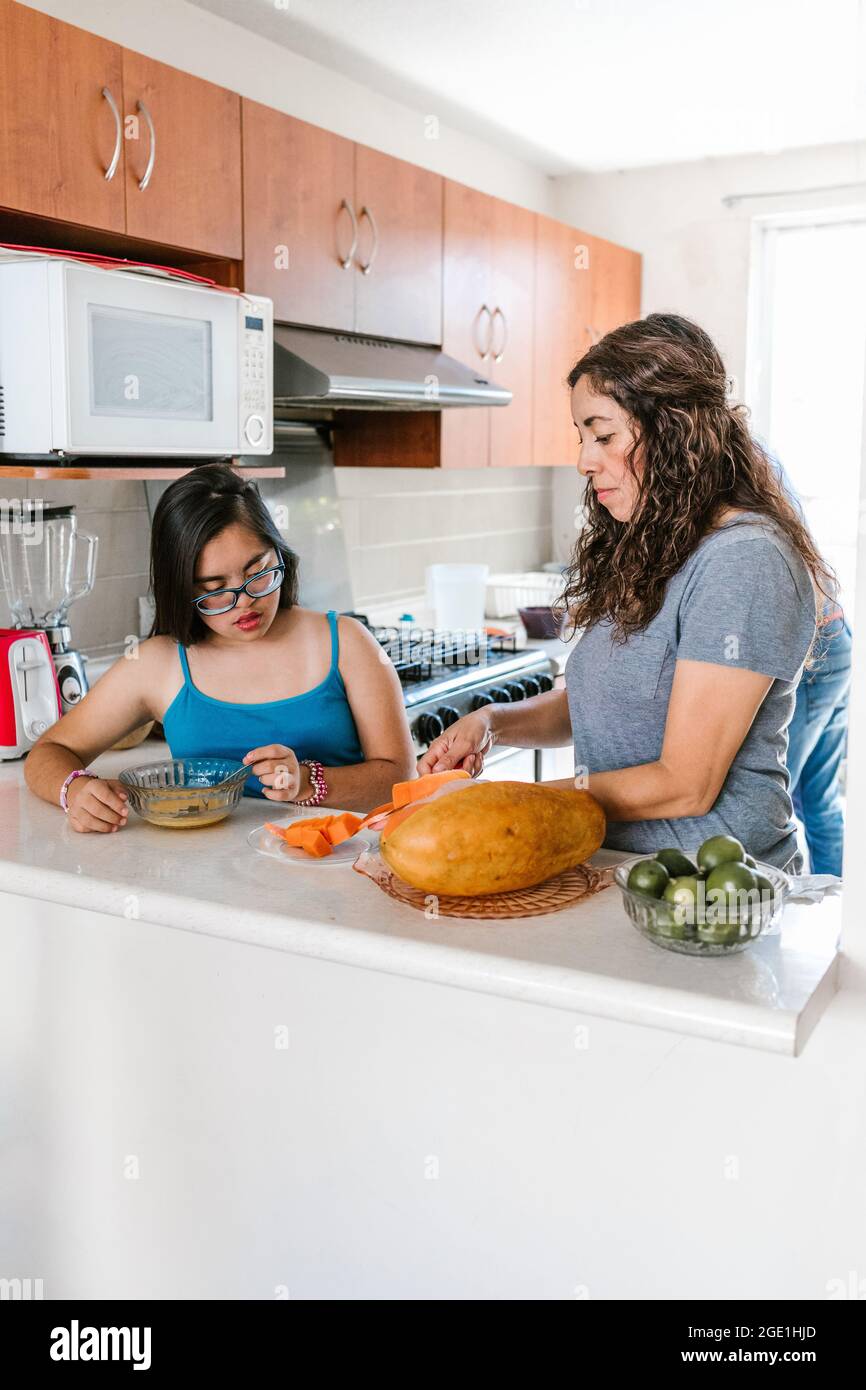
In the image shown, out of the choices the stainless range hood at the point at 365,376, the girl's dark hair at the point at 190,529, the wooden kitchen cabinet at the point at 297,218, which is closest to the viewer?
the girl's dark hair at the point at 190,529

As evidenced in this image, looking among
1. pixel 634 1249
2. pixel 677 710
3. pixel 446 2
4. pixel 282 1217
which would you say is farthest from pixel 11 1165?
pixel 446 2

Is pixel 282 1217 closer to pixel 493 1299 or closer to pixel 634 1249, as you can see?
pixel 493 1299

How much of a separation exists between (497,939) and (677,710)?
368 mm

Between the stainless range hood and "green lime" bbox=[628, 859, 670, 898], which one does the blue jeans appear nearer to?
the stainless range hood

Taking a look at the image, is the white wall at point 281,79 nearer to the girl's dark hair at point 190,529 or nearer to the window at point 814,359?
the window at point 814,359

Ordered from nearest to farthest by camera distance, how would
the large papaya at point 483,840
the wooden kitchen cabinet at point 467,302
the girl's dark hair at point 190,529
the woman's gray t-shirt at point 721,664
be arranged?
1. the large papaya at point 483,840
2. the woman's gray t-shirt at point 721,664
3. the girl's dark hair at point 190,529
4. the wooden kitchen cabinet at point 467,302

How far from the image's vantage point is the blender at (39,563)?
256cm

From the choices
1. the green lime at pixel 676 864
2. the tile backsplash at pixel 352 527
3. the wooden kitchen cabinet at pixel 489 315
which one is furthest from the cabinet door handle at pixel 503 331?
the green lime at pixel 676 864

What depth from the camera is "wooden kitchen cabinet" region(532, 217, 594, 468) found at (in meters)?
4.06

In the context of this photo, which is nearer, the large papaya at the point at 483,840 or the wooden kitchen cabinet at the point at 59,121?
the large papaya at the point at 483,840

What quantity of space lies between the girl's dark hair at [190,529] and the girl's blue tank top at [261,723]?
0.08m

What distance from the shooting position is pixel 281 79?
3.32 meters

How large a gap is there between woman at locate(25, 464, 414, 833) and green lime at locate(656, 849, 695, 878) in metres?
0.76

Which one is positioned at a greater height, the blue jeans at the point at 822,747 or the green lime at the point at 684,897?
the green lime at the point at 684,897
